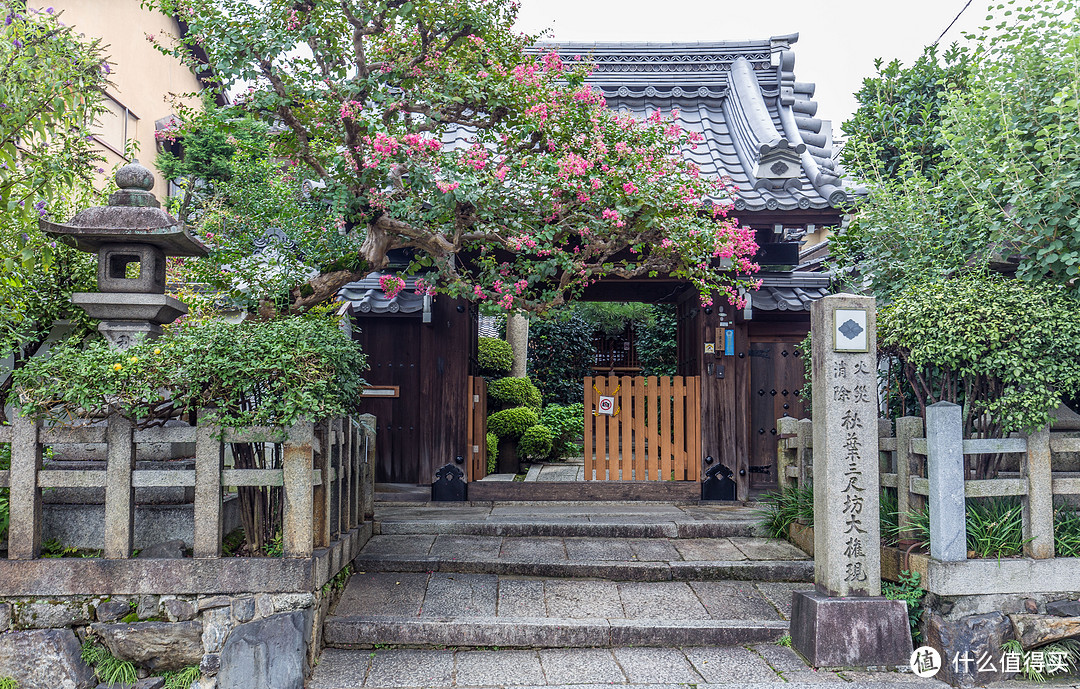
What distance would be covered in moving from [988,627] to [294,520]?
4916 mm

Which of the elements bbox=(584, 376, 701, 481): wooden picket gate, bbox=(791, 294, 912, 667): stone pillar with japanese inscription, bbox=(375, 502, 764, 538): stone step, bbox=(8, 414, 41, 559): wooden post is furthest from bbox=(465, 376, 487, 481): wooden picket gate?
bbox=(8, 414, 41, 559): wooden post

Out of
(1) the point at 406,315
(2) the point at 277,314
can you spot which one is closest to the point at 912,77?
(1) the point at 406,315

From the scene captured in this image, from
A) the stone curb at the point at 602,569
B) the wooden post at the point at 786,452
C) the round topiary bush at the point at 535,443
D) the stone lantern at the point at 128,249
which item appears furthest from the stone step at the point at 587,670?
the round topiary bush at the point at 535,443

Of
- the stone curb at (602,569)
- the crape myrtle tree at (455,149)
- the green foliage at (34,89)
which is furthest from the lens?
the stone curb at (602,569)

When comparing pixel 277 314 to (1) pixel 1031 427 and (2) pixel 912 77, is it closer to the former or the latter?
(1) pixel 1031 427

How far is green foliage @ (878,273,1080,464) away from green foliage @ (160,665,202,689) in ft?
18.1

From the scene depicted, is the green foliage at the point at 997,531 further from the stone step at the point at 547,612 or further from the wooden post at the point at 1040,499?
the stone step at the point at 547,612

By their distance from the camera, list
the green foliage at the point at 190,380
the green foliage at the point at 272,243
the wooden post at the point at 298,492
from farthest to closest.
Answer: the green foliage at the point at 272,243, the wooden post at the point at 298,492, the green foliage at the point at 190,380

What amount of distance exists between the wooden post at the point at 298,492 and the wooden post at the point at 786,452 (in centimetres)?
491

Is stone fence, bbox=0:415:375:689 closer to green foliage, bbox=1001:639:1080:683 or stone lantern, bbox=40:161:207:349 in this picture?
stone lantern, bbox=40:161:207:349

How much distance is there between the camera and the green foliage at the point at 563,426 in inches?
537

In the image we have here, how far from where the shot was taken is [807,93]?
1204 centimetres

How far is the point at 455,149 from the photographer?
639 centimetres

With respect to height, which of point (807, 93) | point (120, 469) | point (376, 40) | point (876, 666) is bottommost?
point (876, 666)
